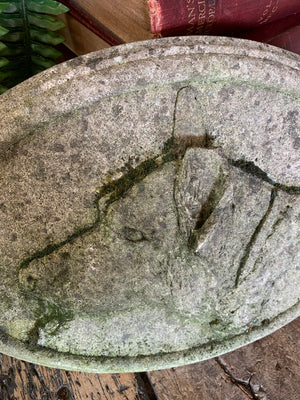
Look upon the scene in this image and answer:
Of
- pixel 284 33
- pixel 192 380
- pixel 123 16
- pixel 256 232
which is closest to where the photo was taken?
pixel 256 232

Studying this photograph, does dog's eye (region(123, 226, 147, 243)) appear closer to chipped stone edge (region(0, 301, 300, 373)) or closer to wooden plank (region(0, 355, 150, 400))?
chipped stone edge (region(0, 301, 300, 373))

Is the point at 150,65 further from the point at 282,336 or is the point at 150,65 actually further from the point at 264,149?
the point at 282,336

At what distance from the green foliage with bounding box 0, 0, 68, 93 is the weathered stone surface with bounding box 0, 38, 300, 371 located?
374mm

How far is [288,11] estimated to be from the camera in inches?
48.4

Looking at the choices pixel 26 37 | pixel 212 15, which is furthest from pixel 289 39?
pixel 26 37

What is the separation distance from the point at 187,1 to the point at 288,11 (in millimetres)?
380

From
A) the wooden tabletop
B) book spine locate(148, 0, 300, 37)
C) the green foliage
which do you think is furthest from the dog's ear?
the wooden tabletop

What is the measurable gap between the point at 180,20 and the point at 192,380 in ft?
3.95

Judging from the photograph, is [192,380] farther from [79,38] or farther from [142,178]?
[79,38]

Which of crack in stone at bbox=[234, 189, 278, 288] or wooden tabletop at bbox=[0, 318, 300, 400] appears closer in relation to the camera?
crack in stone at bbox=[234, 189, 278, 288]

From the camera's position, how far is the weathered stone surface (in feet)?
3.00

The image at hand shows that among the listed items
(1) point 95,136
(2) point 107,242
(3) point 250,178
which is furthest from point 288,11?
(2) point 107,242

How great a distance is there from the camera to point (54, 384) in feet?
4.92

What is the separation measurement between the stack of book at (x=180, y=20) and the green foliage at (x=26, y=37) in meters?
0.14
